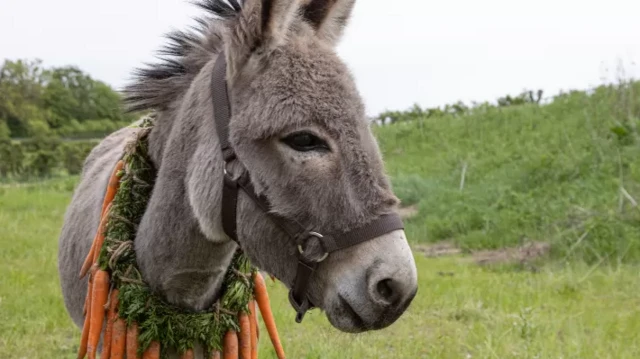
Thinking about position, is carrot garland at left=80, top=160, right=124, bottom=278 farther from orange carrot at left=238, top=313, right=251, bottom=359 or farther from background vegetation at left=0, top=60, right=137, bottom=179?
background vegetation at left=0, top=60, right=137, bottom=179

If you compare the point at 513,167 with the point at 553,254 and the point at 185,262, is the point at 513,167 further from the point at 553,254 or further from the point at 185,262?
the point at 185,262

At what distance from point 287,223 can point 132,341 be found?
1.03 metres

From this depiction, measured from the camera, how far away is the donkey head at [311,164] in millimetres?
1925

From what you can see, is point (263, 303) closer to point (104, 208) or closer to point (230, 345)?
point (230, 345)

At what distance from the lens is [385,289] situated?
189cm

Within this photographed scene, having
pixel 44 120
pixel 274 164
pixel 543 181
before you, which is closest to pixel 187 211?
pixel 274 164

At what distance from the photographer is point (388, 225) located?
1957 mm

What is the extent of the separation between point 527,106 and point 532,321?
11.5m

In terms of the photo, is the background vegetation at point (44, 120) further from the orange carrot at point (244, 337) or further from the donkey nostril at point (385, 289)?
the donkey nostril at point (385, 289)

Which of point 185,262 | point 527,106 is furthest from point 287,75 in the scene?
point 527,106

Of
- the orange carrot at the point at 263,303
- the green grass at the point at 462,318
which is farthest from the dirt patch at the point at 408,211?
the orange carrot at the point at 263,303

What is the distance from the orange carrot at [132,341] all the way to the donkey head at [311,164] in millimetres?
758

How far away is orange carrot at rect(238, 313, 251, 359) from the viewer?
287cm

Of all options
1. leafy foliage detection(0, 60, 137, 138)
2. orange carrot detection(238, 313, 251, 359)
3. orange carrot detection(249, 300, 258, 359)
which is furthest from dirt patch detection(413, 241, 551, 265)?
leafy foliage detection(0, 60, 137, 138)
